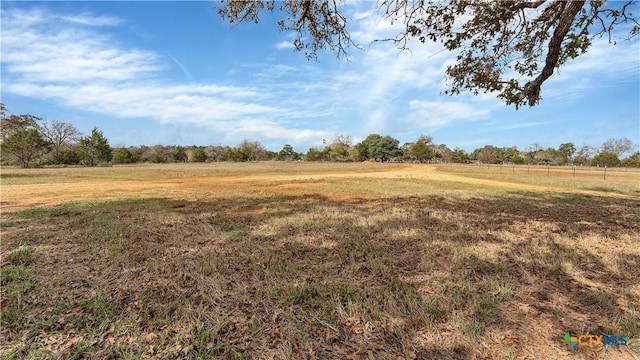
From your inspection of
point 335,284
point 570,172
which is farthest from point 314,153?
point 335,284

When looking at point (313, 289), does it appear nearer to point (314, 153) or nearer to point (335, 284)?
point (335, 284)

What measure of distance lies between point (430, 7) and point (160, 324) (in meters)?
8.02

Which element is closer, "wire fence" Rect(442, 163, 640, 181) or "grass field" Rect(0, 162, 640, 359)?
"grass field" Rect(0, 162, 640, 359)

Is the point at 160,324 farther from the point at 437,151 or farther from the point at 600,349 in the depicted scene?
the point at 437,151

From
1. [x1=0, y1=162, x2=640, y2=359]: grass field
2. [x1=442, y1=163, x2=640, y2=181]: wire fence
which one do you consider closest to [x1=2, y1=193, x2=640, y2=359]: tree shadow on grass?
[x1=0, y1=162, x2=640, y2=359]: grass field

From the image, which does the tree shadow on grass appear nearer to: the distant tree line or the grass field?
the grass field

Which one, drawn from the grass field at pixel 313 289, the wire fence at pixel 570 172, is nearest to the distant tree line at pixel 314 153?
the wire fence at pixel 570 172

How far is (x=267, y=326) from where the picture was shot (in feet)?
10.7

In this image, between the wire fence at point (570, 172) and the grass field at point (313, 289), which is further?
the wire fence at point (570, 172)

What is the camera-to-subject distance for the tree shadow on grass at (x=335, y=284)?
305 cm

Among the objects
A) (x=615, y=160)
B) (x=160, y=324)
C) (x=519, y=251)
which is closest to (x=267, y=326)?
(x=160, y=324)

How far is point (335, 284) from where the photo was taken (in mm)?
4180

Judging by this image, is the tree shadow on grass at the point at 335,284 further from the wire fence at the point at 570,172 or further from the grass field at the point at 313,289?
the wire fence at the point at 570,172

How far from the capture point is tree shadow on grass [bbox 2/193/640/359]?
3.05 meters
